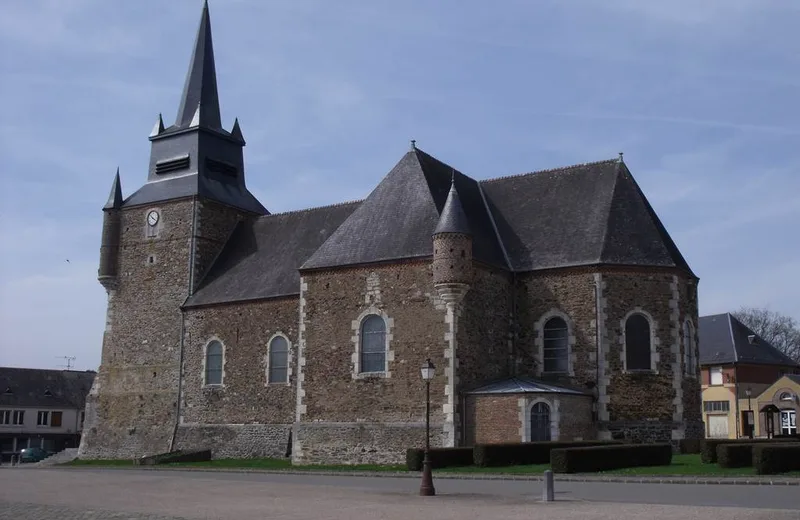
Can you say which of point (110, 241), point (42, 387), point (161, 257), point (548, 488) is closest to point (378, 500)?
point (548, 488)

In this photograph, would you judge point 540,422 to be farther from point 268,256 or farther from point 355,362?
point 268,256

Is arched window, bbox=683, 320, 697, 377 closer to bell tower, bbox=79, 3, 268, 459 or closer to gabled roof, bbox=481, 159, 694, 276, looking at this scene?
gabled roof, bbox=481, 159, 694, 276

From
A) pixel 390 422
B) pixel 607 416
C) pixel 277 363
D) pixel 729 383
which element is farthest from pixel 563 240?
pixel 729 383

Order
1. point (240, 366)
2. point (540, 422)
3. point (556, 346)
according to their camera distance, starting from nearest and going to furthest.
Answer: point (540, 422), point (556, 346), point (240, 366)

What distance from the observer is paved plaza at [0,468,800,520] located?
1399cm

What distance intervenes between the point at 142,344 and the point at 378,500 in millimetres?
25888

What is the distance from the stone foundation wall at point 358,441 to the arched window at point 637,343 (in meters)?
7.19

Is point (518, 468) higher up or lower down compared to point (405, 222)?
lower down

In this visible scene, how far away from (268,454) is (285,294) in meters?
6.38

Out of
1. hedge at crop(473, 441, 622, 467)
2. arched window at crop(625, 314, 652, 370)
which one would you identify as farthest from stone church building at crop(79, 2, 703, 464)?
hedge at crop(473, 441, 622, 467)

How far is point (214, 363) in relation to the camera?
123 ft

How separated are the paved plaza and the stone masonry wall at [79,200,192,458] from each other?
15.6 meters

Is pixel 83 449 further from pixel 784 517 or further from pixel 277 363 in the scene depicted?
pixel 784 517

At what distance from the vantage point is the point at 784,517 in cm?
1290
